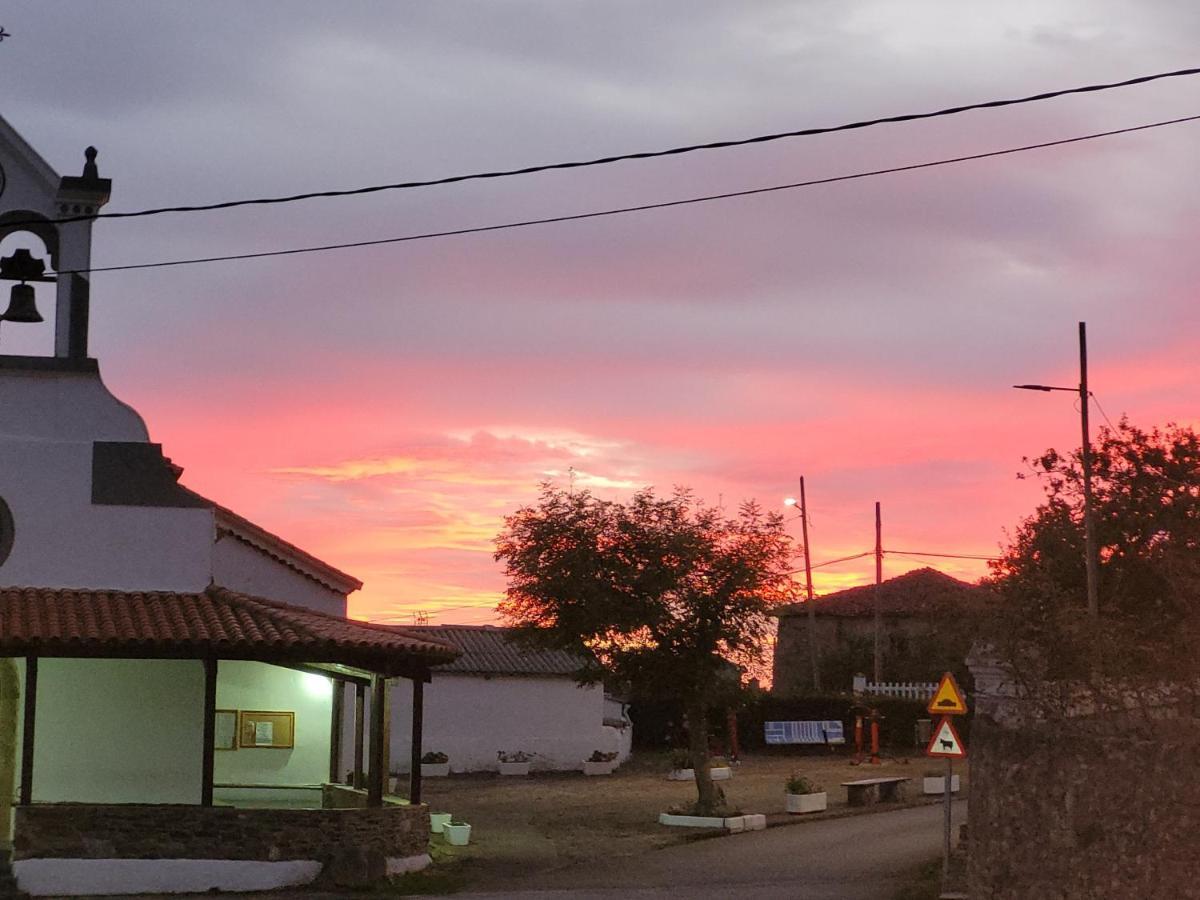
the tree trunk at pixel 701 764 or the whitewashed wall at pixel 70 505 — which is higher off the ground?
the whitewashed wall at pixel 70 505

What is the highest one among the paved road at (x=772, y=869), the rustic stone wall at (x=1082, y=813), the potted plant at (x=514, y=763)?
the rustic stone wall at (x=1082, y=813)

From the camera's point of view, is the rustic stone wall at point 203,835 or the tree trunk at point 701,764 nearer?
the rustic stone wall at point 203,835

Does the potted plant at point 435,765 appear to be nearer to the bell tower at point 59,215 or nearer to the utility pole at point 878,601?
the utility pole at point 878,601

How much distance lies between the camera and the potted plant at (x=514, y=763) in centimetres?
4828

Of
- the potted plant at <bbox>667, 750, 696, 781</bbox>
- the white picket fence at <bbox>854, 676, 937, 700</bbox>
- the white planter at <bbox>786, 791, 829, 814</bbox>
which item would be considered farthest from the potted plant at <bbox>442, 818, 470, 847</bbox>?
the white picket fence at <bbox>854, 676, 937, 700</bbox>

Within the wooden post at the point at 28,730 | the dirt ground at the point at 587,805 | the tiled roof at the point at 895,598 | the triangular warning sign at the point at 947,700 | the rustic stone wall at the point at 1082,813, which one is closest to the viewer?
the rustic stone wall at the point at 1082,813

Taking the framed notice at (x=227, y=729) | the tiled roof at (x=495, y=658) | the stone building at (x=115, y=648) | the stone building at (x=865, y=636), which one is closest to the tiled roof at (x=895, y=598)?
the stone building at (x=865, y=636)

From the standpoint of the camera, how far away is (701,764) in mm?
31875

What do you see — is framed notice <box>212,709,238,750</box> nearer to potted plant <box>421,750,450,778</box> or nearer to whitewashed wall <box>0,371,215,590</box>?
whitewashed wall <box>0,371,215,590</box>

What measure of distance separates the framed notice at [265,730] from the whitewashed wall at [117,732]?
3.09 meters

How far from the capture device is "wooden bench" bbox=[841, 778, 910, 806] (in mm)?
35500

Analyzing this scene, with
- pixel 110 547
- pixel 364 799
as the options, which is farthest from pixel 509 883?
pixel 110 547

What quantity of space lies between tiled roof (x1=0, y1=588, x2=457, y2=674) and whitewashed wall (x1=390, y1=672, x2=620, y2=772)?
81.4ft

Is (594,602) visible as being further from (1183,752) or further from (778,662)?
(778,662)
